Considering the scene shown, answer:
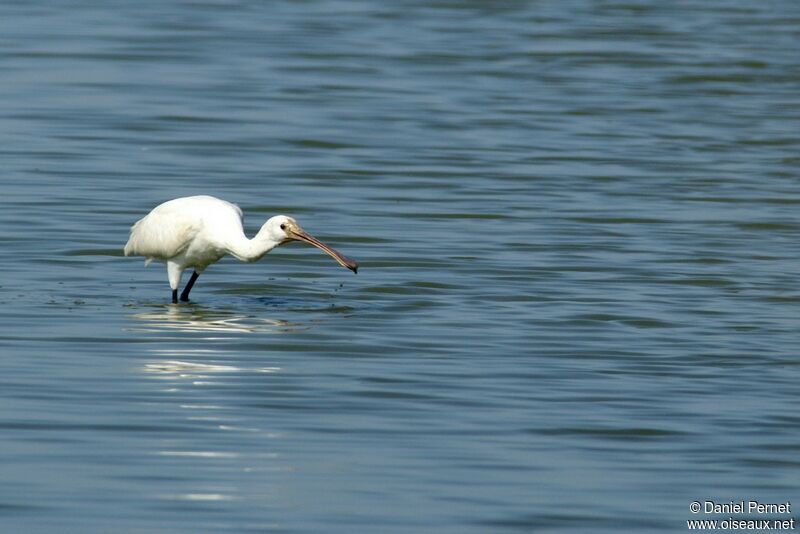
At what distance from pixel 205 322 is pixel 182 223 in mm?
868

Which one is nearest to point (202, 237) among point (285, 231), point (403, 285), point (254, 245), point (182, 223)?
point (182, 223)

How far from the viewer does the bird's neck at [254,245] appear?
13.5m

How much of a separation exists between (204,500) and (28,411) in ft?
6.06

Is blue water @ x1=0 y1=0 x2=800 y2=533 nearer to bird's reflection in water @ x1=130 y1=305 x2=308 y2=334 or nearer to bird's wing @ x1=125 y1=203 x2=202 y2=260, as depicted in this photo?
bird's reflection in water @ x1=130 y1=305 x2=308 y2=334

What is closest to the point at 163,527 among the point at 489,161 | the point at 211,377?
the point at 211,377

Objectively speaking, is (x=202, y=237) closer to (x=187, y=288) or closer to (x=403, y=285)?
(x=187, y=288)

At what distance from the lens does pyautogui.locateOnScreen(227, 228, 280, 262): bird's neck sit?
1352cm

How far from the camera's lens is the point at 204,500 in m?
8.88

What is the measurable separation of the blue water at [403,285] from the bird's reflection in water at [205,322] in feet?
0.14

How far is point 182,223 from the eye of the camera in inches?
545

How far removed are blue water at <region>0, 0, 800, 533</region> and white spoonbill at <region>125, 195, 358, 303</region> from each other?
1.20ft

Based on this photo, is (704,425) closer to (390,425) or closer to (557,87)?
(390,425)

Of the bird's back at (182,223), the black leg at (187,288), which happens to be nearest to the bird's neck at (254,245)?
the bird's back at (182,223)

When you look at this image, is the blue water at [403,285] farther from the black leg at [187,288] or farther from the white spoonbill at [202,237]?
the white spoonbill at [202,237]
